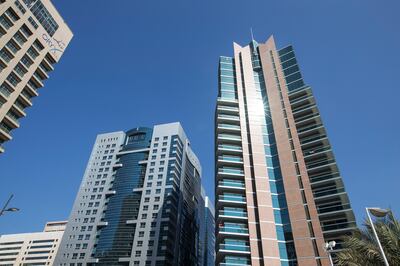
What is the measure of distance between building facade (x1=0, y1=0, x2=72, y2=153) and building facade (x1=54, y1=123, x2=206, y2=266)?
57.1 meters

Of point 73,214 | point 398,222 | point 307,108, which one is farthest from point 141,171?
point 398,222

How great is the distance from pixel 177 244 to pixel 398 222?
317ft

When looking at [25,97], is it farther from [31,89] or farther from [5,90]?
Answer: [5,90]

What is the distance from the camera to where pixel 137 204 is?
102 meters

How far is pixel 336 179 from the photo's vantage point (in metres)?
50.4

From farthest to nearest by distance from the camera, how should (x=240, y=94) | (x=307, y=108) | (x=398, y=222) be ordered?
(x=240, y=94) → (x=307, y=108) → (x=398, y=222)

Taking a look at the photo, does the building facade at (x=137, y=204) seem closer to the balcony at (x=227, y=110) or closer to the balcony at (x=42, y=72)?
the balcony at (x=227, y=110)

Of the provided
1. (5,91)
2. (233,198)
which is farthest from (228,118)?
(5,91)

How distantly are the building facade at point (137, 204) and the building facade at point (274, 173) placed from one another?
48049mm

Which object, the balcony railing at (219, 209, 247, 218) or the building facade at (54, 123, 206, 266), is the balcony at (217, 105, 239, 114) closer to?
the balcony railing at (219, 209, 247, 218)

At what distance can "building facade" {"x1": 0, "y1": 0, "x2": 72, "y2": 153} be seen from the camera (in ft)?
167

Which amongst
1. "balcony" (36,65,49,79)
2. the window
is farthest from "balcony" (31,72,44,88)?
the window

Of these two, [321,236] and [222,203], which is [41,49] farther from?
[321,236]

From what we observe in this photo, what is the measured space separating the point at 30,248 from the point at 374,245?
19432cm
